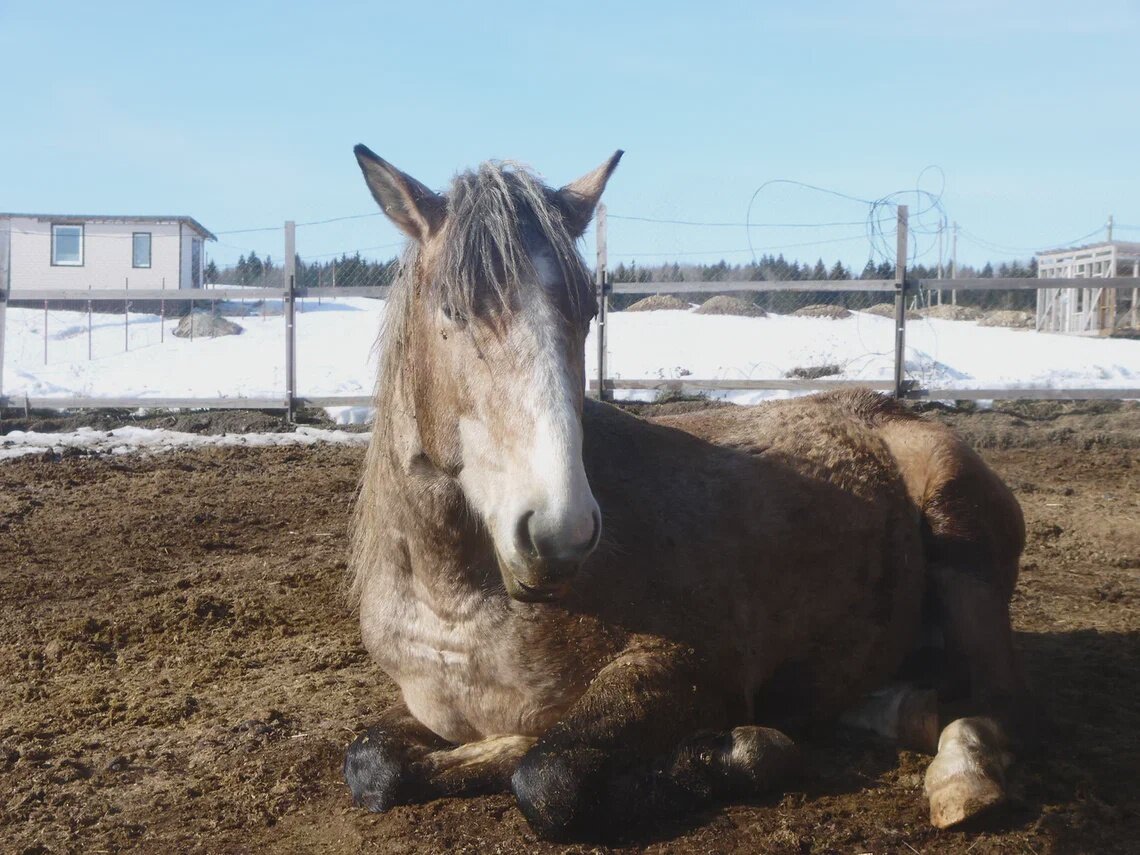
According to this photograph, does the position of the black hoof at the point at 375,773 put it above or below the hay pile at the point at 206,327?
below

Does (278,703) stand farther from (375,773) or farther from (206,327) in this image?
(206,327)

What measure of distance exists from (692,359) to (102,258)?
25.2m

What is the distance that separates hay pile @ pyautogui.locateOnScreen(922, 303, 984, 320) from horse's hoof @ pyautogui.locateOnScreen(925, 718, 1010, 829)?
19069 millimetres

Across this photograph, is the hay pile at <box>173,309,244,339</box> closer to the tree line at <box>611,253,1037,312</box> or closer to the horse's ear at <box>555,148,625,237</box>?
the tree line at <box>611,253,1037,312</box>

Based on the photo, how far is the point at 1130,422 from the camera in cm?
1124

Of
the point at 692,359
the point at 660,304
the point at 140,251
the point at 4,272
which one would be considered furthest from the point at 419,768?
the point at 140,251

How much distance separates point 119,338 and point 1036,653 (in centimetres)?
2313

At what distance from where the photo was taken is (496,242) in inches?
110

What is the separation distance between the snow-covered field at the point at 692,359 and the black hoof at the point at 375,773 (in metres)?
10.5

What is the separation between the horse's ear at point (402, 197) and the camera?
3.04 metres

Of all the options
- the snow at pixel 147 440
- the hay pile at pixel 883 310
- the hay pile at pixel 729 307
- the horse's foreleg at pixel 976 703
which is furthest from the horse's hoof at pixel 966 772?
the hay pile at pixel 729 307

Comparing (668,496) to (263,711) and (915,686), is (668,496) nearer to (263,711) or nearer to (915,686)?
(915,686)

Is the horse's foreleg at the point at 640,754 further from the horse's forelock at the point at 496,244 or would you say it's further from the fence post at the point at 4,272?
the fence post at the point at 4,272

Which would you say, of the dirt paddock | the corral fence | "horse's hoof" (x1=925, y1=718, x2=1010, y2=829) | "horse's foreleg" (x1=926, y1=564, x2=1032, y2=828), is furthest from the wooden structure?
"horse's hoof" (x1=925, y1=718, x2=1010, y2=829)
